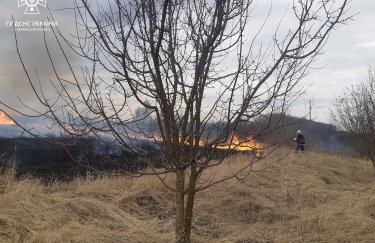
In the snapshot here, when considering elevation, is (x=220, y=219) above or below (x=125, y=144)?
below

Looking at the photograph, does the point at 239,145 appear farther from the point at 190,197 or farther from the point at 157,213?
the point at 157,213

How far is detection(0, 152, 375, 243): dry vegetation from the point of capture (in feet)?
16.2

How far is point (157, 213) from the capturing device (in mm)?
6926

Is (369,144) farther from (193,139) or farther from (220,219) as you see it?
(193,139)

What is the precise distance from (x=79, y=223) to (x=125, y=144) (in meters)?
2.80

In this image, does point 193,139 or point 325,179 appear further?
point 325,179

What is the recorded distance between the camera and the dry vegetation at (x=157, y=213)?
4938 mm

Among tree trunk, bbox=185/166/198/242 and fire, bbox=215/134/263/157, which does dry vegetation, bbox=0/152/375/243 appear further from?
fire, bbox=215/134/263/157

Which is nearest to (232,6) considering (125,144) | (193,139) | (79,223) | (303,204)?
(193,139)

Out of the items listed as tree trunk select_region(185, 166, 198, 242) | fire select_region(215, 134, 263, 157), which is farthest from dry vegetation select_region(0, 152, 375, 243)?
fire select_region(215, 134, 263, 157)

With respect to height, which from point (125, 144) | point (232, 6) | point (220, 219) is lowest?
point (220, 219)

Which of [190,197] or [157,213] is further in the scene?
[157,213]

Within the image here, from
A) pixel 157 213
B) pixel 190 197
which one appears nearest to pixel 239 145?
pixel 190 197

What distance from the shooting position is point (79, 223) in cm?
525
